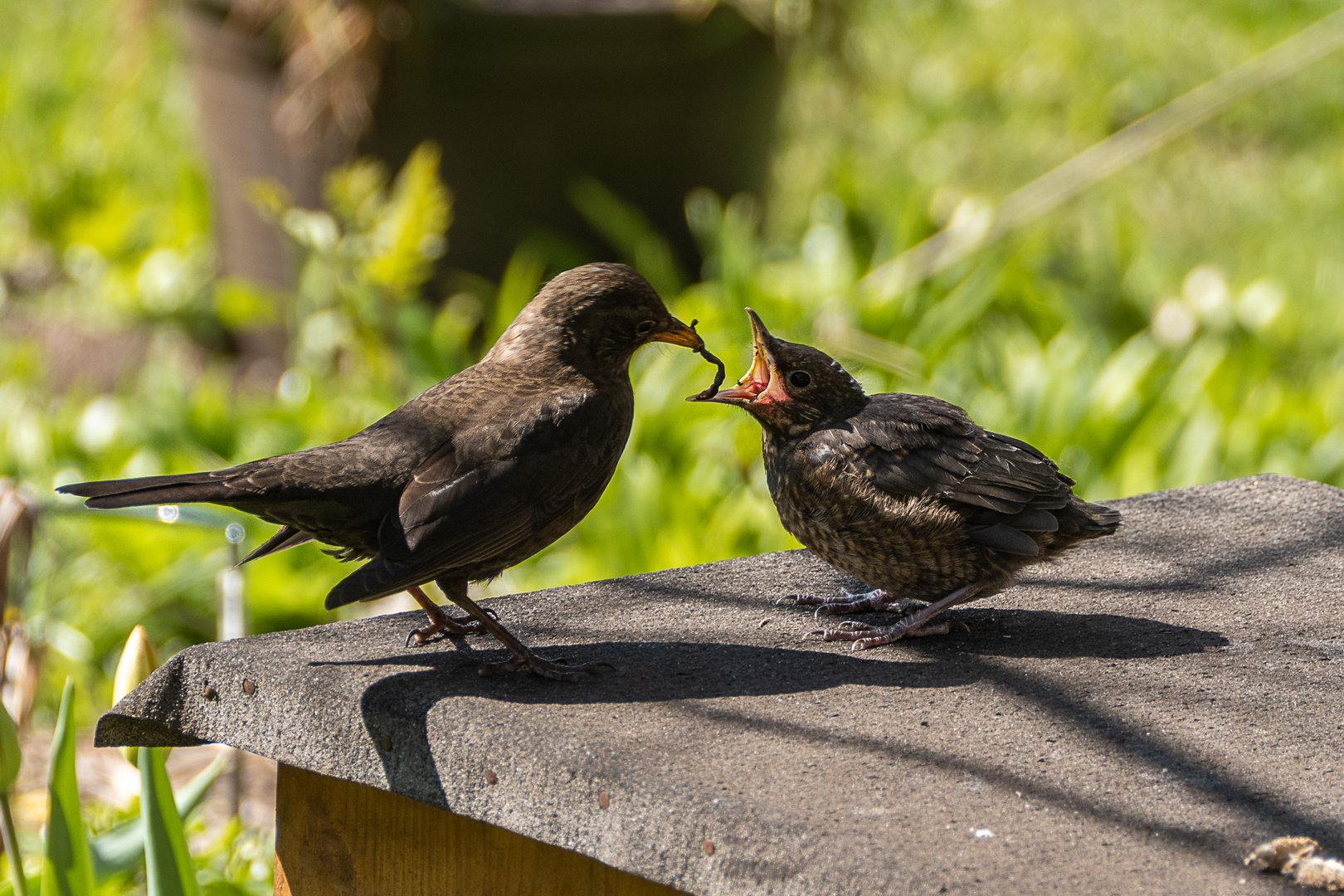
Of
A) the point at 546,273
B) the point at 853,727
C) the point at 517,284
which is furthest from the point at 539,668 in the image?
the point at 546,273

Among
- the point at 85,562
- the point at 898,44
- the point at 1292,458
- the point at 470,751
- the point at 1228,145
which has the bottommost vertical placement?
the point at 470,751

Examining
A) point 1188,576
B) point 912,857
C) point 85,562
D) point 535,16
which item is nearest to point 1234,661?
point 1188,576

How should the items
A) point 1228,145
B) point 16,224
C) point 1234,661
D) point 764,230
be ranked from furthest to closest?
point 1228,145, point 16,224, point 764,230, point 1234,661

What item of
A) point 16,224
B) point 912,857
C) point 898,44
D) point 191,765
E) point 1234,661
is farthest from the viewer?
point 898,44

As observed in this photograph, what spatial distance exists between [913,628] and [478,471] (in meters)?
0.77

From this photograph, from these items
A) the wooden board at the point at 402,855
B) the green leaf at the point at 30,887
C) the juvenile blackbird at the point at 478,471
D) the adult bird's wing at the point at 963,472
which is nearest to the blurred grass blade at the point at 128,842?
the green leaf at the point at 30,887

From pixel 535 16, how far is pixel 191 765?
3.29 metres

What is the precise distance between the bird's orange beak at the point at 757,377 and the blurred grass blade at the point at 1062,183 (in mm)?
3255

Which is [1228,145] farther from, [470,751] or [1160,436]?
[470,751]

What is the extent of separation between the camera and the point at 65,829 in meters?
2.00

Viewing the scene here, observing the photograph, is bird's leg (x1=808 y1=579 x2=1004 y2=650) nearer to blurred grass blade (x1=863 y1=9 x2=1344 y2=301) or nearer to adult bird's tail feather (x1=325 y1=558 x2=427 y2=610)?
adult bird's tail feather (x1=325 y1=558 x2=427 y2=610)

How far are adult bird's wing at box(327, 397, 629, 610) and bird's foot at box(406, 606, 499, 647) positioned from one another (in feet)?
0.60

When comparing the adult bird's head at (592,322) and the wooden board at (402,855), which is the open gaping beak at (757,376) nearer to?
the adult bird's head at (592,322)

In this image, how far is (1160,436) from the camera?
181 inches
